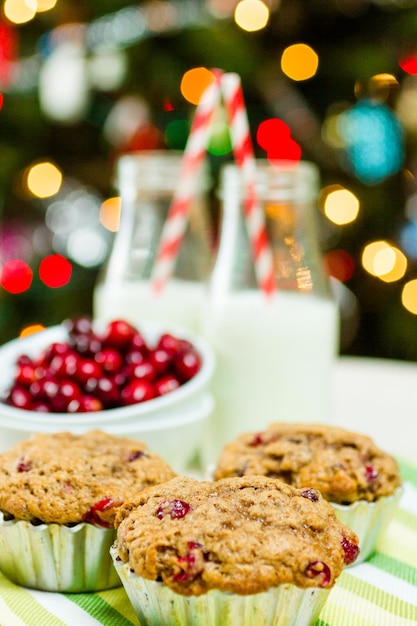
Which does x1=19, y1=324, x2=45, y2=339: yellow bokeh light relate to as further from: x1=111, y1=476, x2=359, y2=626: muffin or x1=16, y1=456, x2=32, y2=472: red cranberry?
x1=111, y1=476, x2=359, y2=626: muffin

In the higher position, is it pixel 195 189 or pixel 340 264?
pixel 195 189

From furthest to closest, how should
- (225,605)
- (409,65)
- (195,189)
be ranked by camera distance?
(409,65)
(195,189)
(225,605)

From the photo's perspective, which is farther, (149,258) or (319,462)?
(149,258)

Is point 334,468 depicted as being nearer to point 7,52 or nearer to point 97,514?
point 97,514

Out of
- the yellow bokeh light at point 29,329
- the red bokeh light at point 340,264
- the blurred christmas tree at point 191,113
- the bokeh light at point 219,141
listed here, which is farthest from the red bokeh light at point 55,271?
the red bokeh light at point 340,264

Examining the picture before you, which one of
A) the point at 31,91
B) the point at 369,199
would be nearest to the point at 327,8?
the point at 369,199

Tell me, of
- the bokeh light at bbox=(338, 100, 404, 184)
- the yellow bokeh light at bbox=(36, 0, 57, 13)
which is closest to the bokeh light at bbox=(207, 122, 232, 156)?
the bokeh light at bbox=(338, 100, 404, 184)

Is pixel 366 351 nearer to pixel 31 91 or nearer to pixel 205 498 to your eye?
pixel 31 91

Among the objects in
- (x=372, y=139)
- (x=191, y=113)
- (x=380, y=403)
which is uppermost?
(x=191, y=113)

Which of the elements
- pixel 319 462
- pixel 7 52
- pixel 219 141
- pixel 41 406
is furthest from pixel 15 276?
pixel 319 462
